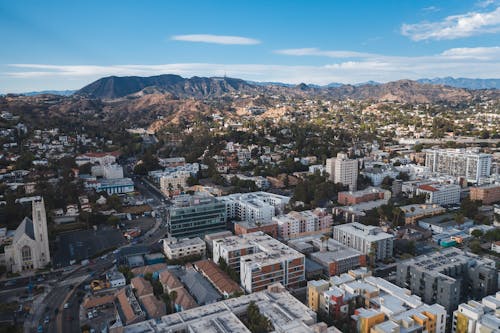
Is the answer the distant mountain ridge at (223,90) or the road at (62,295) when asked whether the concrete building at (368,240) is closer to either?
the road at (62,295)

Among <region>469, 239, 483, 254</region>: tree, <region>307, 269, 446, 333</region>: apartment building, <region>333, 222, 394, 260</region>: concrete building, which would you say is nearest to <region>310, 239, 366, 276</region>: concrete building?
<region>333, 222, 394, 260</region>: concrete building

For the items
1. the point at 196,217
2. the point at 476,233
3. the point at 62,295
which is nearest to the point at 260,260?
the point at 196,217

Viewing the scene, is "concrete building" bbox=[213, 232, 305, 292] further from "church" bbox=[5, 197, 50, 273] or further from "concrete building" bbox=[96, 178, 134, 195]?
"concrete building" bbox=[96, 178, 134, 195]

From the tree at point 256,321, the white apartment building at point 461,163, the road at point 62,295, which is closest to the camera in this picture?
the tree at point 256,321

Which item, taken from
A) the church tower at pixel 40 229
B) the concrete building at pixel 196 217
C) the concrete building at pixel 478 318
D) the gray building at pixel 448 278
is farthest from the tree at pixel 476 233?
the church tower at pixel 40 229

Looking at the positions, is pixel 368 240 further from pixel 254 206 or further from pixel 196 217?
pixel 196 217

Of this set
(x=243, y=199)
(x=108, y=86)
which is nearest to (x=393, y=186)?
(x=243, y=199)

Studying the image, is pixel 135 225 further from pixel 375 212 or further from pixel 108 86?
pixel 108 86
